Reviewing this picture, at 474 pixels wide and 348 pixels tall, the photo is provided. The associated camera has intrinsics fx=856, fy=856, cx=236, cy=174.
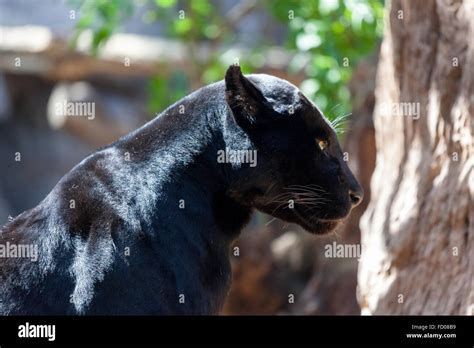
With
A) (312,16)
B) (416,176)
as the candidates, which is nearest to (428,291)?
(416,176)

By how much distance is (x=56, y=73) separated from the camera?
12.2 metres

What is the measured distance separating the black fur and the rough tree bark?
2.28ft

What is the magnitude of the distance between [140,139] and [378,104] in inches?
84.9

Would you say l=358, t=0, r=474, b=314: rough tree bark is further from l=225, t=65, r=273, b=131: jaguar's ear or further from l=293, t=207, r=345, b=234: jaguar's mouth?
l=225, t=65, r=273, b=131: jaguar's ear

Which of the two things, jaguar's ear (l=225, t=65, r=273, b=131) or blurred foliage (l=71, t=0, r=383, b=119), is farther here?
blurred foliage (l=71, t=0, r=383, b=119)

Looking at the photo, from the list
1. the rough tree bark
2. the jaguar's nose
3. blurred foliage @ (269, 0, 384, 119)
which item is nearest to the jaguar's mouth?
the jaguar's nose

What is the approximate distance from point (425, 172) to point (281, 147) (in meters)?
1.26

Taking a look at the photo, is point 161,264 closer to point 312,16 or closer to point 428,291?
point 428,291

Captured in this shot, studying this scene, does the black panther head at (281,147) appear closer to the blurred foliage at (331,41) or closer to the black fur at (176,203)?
the black fur at (176,203)

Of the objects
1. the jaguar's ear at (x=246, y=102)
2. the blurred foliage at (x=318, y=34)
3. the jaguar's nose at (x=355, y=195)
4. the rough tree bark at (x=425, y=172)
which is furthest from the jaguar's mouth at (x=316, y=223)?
the blurred foliage at (x=318, y=34)

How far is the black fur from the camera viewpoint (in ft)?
13.3

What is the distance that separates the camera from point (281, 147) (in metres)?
4.40

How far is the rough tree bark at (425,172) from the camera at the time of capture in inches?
193

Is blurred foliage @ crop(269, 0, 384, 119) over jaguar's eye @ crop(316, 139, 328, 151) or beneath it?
over
